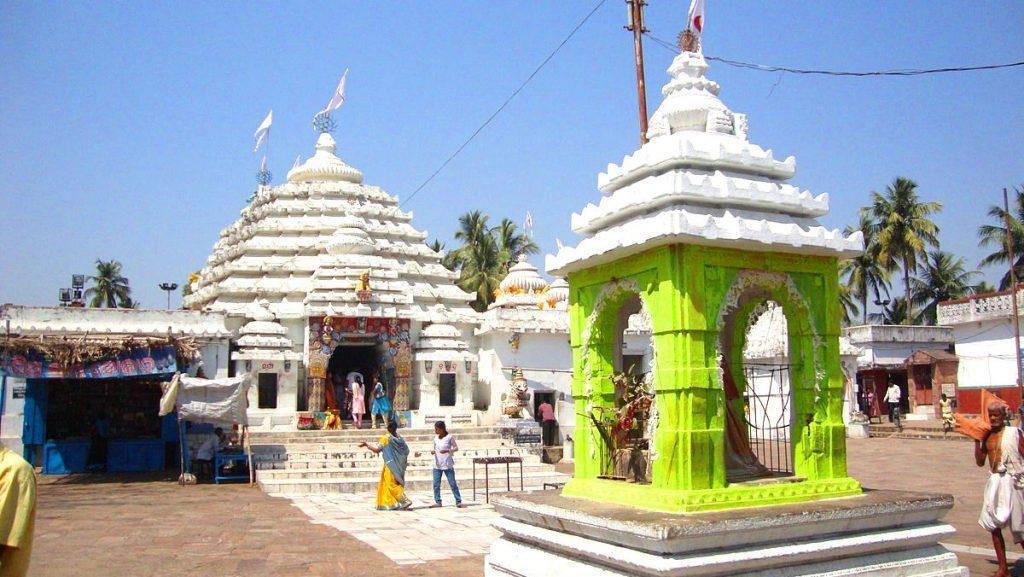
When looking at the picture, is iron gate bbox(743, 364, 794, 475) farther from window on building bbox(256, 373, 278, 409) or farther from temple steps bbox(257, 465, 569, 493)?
window on building bbox(256, 373, 278, 409)

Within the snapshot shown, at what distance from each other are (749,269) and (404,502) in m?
8.37

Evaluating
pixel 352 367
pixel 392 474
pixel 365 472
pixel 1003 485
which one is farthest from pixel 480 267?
pixel 1003 485

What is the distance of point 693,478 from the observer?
255 inches

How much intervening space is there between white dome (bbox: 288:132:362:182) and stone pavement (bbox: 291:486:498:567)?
56.8 ft

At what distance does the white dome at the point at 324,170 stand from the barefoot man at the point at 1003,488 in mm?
25786

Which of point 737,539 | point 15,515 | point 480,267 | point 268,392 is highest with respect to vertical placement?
point 480,267

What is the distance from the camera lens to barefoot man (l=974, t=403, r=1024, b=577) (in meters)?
7.94

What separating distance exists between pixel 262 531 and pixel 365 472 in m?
6.19

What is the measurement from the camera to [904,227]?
4288 cm

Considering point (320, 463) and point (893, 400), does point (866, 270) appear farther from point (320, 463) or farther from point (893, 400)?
point (320, 463)

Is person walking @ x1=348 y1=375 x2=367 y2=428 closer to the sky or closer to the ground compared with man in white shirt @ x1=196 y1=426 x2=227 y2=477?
closer to the sky

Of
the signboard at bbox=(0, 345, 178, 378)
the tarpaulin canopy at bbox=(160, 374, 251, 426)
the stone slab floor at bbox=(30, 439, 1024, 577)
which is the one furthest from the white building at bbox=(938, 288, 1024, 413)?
the signboard at bbox=(0, 345, 178, 378)

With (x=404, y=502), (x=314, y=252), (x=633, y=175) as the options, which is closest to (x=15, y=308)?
(x=314, y=252)

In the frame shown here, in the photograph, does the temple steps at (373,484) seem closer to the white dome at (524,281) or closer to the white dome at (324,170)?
the white dome at (524,281)
